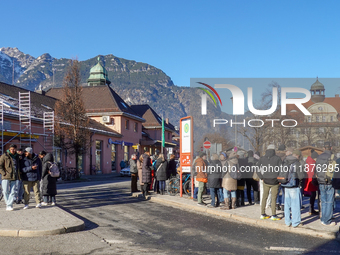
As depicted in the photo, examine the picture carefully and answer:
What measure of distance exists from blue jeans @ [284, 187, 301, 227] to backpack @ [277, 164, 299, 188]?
0.42 ft

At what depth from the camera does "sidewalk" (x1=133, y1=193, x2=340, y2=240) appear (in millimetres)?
8384

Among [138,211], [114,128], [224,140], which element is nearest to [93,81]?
[114,128]

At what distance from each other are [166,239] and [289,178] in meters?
3.33

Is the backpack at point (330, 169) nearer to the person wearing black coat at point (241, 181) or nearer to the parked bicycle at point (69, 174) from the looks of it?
the person wearing black coat at point (241, 181)

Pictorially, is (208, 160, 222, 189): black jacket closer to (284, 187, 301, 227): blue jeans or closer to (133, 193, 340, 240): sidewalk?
(133, 193, 340, 240): sidewalk

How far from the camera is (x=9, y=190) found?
37.1ft

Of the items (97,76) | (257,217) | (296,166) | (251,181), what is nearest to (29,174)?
(257,217)

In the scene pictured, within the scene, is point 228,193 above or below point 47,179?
below

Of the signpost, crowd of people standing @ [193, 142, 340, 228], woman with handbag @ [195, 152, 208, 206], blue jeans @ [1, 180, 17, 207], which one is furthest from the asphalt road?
the signpost

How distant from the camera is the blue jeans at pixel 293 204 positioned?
8.83 m

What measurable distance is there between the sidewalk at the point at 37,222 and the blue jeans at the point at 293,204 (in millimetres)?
4927

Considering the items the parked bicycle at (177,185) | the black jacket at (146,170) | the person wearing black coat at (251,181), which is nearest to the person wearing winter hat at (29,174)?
the black jacket at (146,170)

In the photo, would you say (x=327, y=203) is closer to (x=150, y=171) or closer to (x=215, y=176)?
(x=215, y=176)

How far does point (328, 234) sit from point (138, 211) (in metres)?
5.72
